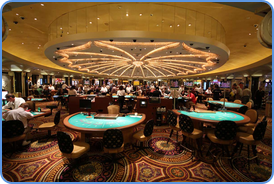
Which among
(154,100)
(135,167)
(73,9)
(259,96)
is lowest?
(135,167)

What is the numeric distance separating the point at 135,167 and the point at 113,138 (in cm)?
91

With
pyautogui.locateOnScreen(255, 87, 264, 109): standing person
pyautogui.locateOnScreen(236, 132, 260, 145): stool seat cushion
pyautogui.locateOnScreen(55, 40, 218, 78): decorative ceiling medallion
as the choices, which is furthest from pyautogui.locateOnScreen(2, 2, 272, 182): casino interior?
pyautogui.locateOnScreen(255, 87, 264, 109): standing person

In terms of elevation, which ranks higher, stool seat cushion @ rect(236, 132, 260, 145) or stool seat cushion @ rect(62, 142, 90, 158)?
stool seat cushion @ rect(236, 132, 260, 145)

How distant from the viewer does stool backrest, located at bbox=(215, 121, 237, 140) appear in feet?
9.49

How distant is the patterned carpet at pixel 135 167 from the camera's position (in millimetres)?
2574

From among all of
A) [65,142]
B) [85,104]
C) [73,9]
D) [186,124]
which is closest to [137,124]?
[186,124]

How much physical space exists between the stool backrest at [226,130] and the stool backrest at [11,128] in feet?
16.0

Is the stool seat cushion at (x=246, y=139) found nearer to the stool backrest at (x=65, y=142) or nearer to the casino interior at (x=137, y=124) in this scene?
the casino interior at (x=137, y=124)

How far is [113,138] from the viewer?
2.61m

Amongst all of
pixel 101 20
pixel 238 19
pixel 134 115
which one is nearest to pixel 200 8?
pixel 238 19

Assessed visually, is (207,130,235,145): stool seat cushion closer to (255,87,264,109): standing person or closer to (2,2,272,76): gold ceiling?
(2,2,272,76): gold ceiling

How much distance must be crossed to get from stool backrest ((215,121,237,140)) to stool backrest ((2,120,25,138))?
4.87 m

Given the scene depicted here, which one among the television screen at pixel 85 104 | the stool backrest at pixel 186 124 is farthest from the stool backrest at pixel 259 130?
the television screen at pixel 85 104

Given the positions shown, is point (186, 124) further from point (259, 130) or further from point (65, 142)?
point (65, 142)
